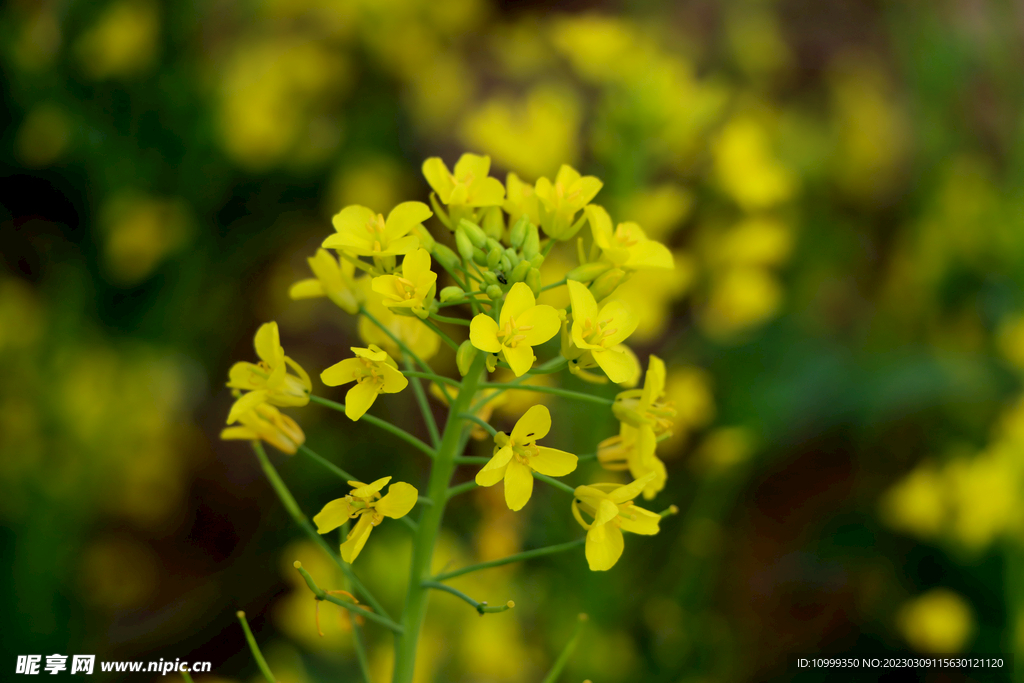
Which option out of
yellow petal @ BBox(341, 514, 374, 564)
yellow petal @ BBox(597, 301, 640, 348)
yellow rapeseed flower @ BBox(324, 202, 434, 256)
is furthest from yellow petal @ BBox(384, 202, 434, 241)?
yellow petal @ BBox(341, 514, 374, 564)

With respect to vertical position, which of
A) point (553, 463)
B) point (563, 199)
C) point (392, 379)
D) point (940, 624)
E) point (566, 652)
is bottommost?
point (940, 624)

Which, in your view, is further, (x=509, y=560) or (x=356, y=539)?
(x=509, y=560)

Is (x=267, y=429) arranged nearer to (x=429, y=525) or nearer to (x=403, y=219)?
(x=429, y=525)

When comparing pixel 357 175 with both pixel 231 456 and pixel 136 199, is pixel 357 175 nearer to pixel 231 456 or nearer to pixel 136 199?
pixel 136 199

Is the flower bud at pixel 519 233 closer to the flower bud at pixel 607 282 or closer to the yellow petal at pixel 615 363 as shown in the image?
the flower bud at pixel 607 282

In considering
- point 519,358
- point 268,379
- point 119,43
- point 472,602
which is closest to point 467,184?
point 519,358

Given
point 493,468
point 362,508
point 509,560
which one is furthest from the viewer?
point 509,560
